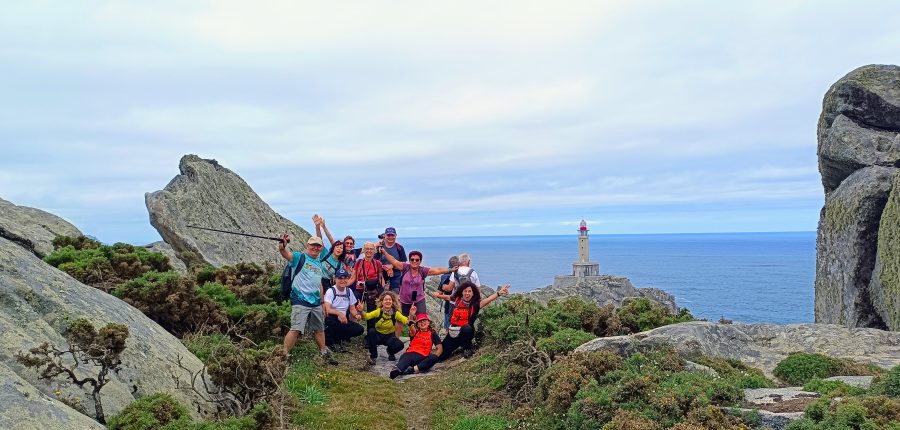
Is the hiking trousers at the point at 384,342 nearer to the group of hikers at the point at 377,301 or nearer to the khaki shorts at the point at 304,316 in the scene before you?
the group of hikers at the point at 377,301

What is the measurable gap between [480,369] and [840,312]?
12.7 meters

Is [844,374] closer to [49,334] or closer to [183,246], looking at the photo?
[49,334]

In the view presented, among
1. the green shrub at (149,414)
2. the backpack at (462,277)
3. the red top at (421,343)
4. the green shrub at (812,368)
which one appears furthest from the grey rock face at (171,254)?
the green shrub at (812,368)

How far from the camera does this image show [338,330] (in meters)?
14.6

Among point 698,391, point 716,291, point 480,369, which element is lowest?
point 716,291

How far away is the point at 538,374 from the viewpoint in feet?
35.2

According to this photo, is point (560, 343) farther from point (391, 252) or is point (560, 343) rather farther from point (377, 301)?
point (391, 252)

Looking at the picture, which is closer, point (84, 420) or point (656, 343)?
point (84, 420)

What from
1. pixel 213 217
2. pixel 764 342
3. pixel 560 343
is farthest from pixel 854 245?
pixel 213 217

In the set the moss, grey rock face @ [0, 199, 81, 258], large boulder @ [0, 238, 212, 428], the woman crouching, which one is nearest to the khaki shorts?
large boulder @ [0, 238, 212, 428]

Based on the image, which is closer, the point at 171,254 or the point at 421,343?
the point at 421,343

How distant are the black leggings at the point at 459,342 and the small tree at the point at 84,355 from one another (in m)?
8.09

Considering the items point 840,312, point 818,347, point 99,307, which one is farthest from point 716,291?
point 99,307

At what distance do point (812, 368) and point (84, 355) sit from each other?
34.9ft
